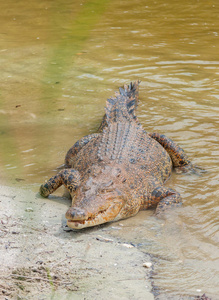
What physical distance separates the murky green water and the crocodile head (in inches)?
9.6

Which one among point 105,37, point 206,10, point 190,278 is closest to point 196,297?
point 190,278

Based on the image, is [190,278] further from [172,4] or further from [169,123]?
[172,4]

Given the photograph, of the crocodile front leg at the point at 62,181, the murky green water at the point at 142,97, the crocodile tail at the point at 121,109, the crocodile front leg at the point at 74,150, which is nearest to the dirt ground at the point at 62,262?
the murky green water at the point at 142,97

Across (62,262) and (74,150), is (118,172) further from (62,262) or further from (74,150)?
(62,262)

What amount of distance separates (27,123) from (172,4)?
924 cm

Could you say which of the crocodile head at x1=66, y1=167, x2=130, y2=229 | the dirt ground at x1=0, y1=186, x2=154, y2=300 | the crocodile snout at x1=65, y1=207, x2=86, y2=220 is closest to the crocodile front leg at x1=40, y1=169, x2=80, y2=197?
the crocodile head at x1=66, y1=167, x2=130, y2=229

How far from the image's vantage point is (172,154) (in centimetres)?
602

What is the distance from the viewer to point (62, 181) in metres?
5.13

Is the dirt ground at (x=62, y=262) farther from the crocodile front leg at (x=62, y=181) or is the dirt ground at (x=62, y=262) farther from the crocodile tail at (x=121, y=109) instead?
the crocodile tail at (x=121, y=109)

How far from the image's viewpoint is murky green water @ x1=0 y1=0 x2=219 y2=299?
388 centimetres

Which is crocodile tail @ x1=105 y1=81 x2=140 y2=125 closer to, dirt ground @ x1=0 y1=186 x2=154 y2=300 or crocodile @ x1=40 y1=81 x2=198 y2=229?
crocodile @ x1=40 y1=81 x2=198 y2=229

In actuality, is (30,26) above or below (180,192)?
above

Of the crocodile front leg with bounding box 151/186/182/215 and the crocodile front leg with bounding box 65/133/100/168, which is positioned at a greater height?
the crocodile front leg with bounding box 65/133/100/168

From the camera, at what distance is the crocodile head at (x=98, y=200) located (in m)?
4.01
